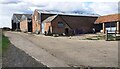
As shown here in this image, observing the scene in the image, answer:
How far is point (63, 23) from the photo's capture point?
63.0m

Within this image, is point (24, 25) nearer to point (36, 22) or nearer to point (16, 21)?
point (36, 22)

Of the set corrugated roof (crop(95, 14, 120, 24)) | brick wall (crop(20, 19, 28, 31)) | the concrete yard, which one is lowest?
the concrete yard

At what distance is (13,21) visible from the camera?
9969 cm

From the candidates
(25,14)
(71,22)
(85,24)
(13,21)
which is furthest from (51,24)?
(13,21)

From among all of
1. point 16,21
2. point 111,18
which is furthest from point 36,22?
point 16,21

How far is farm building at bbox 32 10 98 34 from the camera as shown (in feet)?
203

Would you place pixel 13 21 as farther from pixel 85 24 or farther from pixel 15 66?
pixel 15 66

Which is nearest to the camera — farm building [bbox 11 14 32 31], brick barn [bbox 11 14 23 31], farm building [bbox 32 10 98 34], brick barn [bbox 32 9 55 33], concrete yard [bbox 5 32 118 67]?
concrete yard [bbox 5 32 118 67]

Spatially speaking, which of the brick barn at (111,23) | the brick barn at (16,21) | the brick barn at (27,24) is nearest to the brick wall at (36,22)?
the brick barn at (27,24)

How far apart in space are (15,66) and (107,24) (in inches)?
1980

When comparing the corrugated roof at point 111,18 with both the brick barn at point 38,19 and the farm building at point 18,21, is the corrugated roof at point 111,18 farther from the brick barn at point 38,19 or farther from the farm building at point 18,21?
the farm building at point 18,21

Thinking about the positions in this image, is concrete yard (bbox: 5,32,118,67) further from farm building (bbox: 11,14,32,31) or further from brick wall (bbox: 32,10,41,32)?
farm building (bbox: 11,14,32,31)

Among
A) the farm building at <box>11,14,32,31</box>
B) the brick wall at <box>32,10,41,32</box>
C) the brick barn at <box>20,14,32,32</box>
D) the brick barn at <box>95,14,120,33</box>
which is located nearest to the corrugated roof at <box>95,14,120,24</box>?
the brick barn at <box>95,14,120,33</box>

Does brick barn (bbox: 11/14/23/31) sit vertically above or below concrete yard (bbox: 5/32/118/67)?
above
